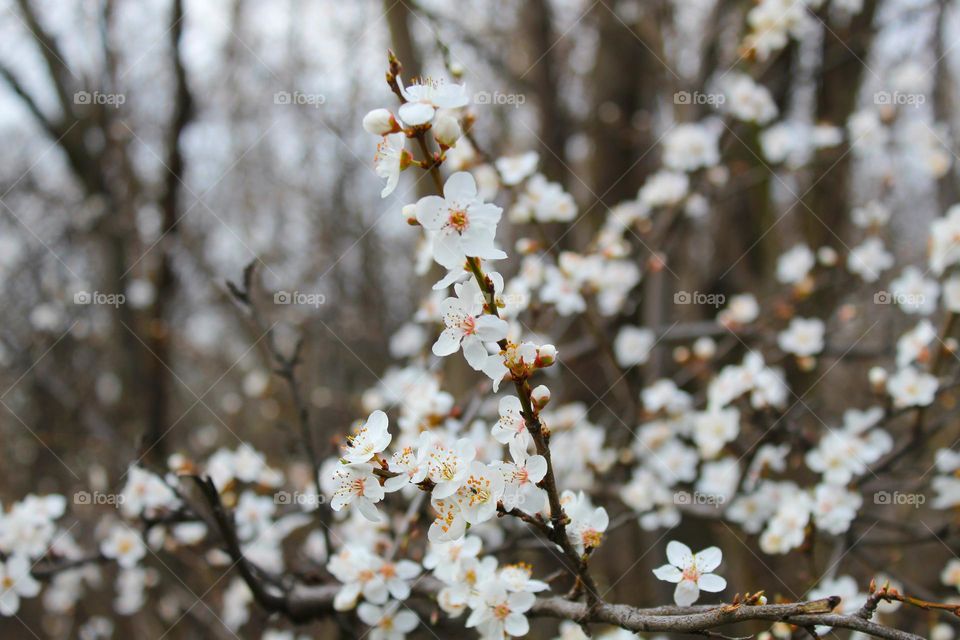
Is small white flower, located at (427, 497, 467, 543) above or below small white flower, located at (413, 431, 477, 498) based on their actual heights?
below

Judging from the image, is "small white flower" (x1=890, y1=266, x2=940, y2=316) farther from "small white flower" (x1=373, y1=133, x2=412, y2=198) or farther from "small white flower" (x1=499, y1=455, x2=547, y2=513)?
"small white flower" (x1=373, y1=133, x2=412, y2=198)

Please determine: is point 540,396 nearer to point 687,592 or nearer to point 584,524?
point 584,524

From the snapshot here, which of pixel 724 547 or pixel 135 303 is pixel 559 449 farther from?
pixel 135 303

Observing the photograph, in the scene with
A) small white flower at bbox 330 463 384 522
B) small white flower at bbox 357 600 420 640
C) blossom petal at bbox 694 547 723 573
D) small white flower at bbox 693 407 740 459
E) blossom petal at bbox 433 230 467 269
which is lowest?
small white flower at bbox 357 600 420 640

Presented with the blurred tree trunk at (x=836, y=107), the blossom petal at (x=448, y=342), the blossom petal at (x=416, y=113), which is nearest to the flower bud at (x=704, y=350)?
the blurred tree trunk at (x=836, y=107)

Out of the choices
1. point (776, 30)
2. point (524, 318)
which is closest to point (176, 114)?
point (524, 318)

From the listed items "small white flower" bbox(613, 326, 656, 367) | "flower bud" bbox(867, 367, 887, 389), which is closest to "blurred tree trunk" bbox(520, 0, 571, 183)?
"small white flower" bbox(613, 326, 656, 367)

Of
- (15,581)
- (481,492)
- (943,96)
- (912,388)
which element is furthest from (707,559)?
(943,96)

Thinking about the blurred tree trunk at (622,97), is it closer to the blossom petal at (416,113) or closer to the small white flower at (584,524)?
the small white flower at (584,524)
